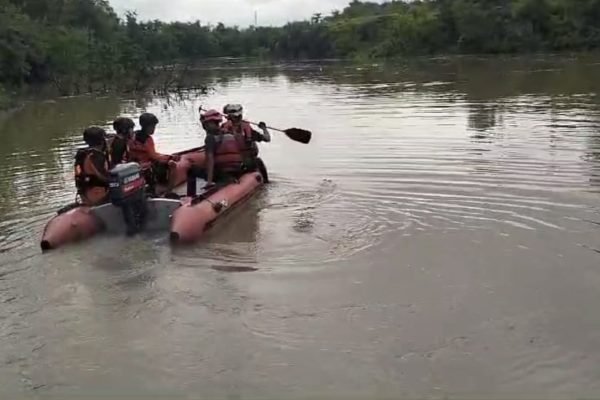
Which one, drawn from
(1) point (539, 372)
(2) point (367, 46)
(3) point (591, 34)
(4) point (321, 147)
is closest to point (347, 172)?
(4) point (321, 147)

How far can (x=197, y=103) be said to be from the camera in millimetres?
26266

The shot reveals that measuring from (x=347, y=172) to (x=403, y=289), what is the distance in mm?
4888

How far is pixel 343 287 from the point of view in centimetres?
626

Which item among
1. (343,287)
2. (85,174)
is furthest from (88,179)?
(343,287)

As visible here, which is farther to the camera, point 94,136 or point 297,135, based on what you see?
point 297,135

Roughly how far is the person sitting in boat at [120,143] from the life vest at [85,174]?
0.67ft

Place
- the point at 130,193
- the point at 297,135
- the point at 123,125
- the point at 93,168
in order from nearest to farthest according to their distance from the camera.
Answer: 1. the point at 130,193
2. the point at 93,168
3. the point at 123,125
4. the point at 297,135

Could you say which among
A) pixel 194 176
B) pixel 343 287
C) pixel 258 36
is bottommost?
pixel 343 287

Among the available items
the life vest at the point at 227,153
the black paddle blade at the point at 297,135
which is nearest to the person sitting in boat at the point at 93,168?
the life vest at the point at 227,153

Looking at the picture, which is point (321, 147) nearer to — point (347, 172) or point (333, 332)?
point (347, 172)

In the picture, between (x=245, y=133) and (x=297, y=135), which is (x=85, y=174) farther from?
(x=297, y=135)

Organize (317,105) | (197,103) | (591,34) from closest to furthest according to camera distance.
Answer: (317,105), (197,103), (591,34)

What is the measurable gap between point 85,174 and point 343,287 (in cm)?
313

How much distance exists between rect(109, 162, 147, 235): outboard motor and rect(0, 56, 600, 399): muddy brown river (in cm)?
28
